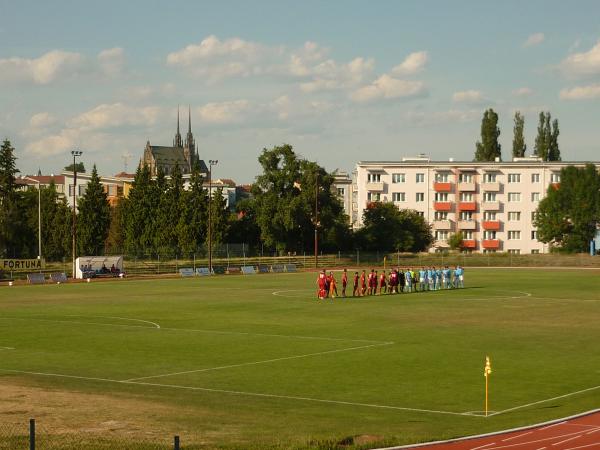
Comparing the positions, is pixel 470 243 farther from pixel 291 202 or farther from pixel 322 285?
pixel 322 285

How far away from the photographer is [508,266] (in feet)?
423

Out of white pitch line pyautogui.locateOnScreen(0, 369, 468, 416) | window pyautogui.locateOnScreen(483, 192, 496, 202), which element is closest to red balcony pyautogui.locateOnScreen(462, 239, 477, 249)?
window pyautogui.locateOnScreen(483, 192, 496, 202)

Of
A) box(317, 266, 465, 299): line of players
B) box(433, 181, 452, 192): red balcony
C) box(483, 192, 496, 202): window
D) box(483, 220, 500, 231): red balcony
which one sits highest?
box(433, 181, 452, 192): red balcony

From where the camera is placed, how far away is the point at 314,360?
113 ft

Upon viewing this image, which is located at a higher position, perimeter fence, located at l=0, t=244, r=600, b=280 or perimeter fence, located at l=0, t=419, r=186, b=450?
perimeter fence, located at l=0, t=244, r=600, b=280

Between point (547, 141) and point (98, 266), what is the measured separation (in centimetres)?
9967

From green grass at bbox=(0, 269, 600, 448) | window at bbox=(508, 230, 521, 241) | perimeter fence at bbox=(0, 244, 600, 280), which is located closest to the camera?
Result: green grass at bbox=(0, 269, 600, 448)

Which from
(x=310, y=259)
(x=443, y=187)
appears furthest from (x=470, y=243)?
(x=310, y=259)

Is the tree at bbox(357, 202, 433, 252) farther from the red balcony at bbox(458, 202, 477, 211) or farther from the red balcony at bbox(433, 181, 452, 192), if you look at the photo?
the red balcony at bbox(458, 202, 477, 211)

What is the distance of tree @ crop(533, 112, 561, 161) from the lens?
17175 cm

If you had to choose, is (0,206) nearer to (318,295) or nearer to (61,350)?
(318,295)

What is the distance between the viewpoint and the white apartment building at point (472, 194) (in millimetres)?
163750

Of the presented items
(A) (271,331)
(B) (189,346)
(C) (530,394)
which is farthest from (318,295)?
(C) (530,394)

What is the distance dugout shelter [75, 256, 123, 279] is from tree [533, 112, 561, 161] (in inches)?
3756
